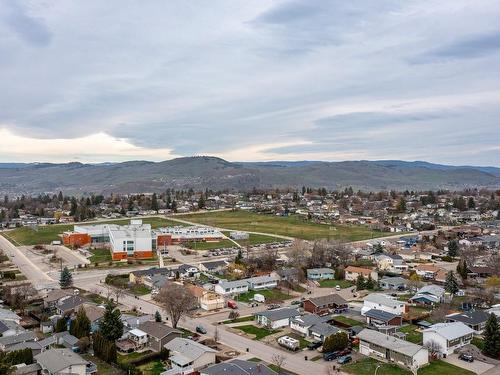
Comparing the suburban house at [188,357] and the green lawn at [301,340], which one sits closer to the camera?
the suburban house at [188,357]

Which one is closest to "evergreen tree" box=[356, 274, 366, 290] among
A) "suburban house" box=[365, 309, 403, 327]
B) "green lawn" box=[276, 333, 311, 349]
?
"suburban house" box=[365, 309, 403, 327]

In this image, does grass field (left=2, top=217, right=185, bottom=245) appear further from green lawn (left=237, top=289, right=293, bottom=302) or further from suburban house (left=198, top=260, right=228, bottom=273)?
green lawn (left=237, top=289, right=293, bottom=302)

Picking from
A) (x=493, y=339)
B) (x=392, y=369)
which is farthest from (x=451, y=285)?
(x=392, y=369)

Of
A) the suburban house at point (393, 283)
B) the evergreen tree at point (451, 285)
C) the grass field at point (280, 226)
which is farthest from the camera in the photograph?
the grass field at point (280, 226)

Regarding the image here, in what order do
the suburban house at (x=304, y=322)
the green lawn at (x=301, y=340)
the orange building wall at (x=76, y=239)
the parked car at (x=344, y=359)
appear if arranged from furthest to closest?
the orange building wall at (x=76, y=239) → the suburban house at (x=304, y=322) → the green lawn at (x=301, y=340) → the parked car at (x=344, y=359)

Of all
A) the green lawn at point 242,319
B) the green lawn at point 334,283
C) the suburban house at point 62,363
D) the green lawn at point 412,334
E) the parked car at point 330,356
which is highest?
the suburban house at point 62,363

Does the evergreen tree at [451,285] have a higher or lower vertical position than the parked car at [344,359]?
higher

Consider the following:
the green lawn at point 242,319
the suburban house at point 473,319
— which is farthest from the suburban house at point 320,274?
the suburban house at point 473,319

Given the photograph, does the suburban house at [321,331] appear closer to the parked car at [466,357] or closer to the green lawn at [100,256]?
the parked car at [466,357]
